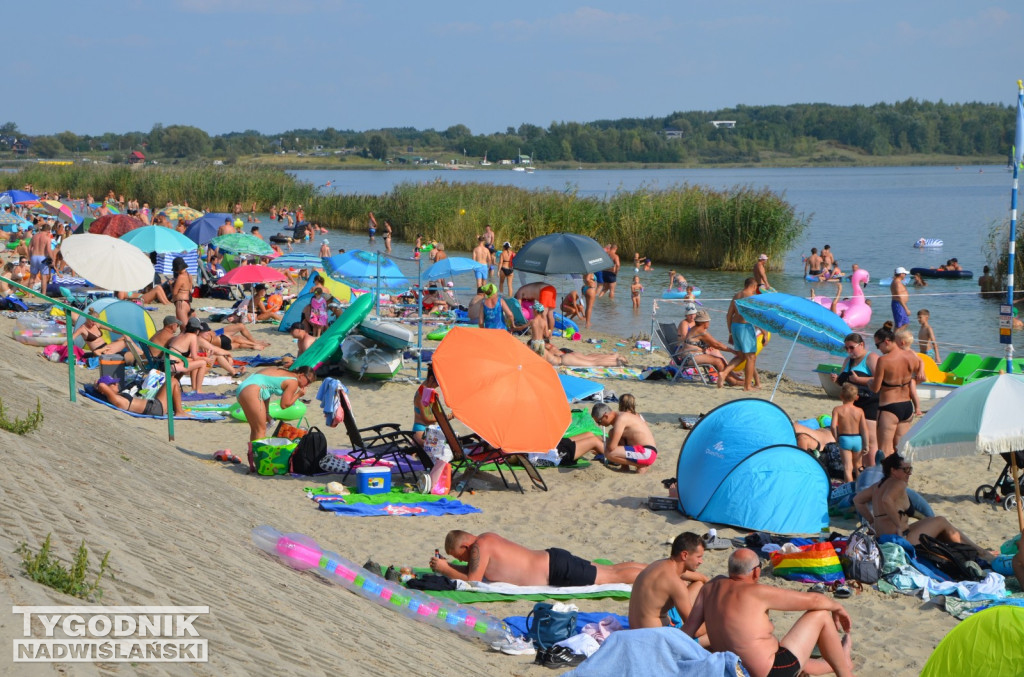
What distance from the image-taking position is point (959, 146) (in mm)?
144125

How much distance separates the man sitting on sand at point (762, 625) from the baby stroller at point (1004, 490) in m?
3.75

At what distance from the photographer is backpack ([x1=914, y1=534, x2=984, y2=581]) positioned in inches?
259

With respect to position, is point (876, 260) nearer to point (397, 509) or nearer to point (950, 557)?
point (950, 557)

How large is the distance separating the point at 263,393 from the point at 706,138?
15144 centimetres

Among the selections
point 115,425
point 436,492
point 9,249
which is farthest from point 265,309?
point 9,249

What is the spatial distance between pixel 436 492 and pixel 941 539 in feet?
13.0

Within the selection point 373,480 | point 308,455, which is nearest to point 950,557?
point 373,480

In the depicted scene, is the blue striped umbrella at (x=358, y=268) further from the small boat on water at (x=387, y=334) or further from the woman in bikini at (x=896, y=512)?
the woman in bikini at (x=896, y=512)

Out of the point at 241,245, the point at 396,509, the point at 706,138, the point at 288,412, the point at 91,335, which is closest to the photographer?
the point at 396,509

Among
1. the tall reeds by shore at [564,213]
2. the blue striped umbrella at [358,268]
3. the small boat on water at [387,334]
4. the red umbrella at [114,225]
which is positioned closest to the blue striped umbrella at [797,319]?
the small boat on water at [387,334]

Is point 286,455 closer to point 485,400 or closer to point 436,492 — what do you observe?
point 436,492

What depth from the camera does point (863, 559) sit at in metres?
6.68

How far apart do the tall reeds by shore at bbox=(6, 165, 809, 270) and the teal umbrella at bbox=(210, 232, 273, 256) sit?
12.2m

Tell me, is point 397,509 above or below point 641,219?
below
